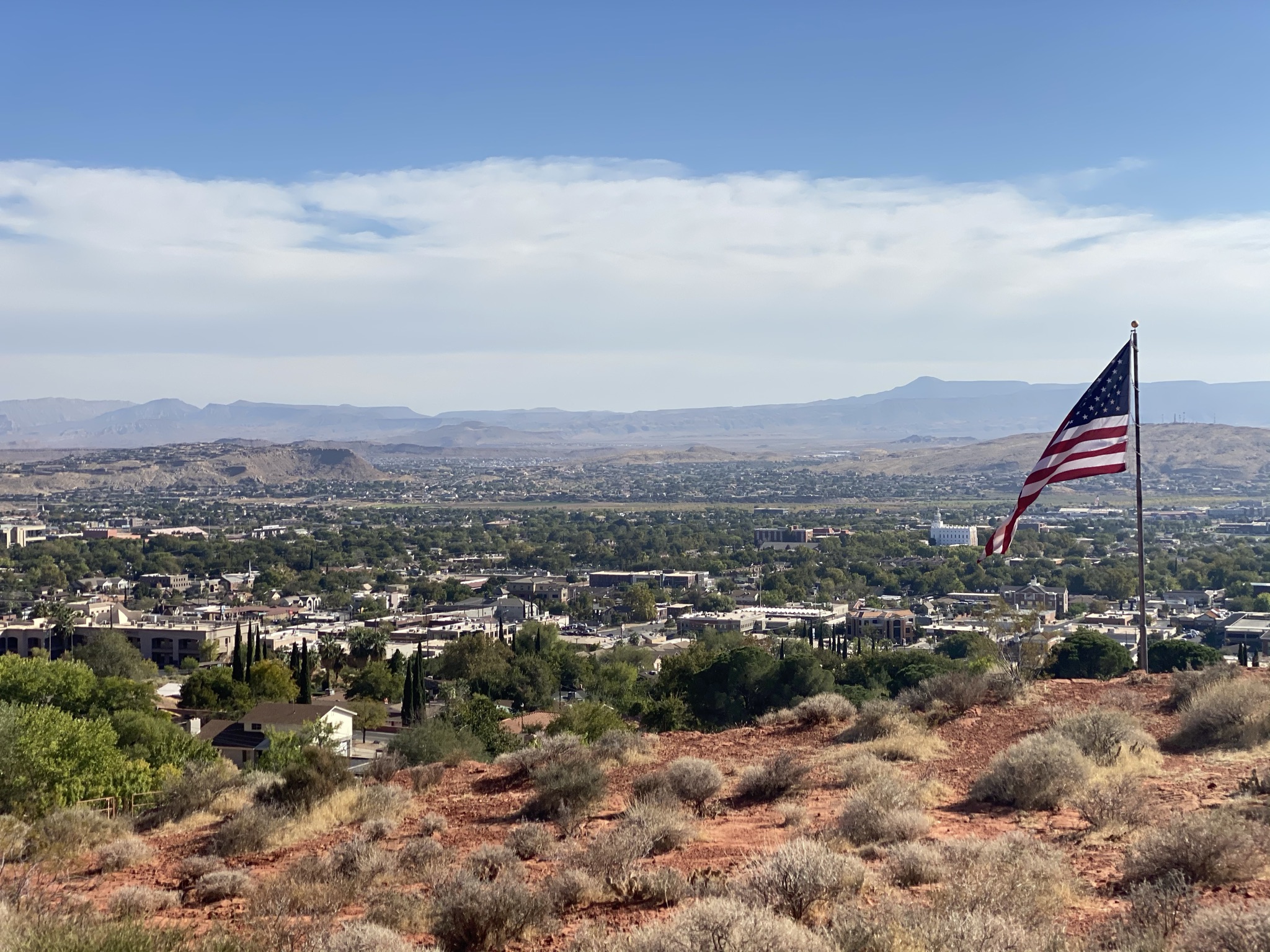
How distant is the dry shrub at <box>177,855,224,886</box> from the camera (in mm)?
12281

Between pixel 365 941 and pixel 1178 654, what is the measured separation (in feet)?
116

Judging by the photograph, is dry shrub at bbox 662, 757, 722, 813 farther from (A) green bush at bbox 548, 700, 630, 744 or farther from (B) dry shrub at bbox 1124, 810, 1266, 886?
(A) green bush at bbox 548, 700, 630, 744

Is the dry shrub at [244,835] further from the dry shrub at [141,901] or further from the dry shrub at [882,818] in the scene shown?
the dry shrub at [882,818]

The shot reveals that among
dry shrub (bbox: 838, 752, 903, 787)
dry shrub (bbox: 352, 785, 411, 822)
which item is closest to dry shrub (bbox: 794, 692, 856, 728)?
dry shrub (bbox: 838, 752, 903, 787)

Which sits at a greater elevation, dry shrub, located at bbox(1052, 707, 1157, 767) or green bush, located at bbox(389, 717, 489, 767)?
dry shrub, located at bbox(1052, 707, 1157, 767)

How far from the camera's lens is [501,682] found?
50.6m

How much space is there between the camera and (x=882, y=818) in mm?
11570

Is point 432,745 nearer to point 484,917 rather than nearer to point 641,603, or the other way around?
point 484,917

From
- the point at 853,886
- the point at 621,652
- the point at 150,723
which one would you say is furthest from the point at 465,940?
the point at 621,652

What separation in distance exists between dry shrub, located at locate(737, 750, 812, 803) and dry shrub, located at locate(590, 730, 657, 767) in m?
2.67

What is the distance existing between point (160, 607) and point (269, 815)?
263 feet

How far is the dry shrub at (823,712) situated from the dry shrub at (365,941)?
1201 cm

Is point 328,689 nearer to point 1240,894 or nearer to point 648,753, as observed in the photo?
point 648,753

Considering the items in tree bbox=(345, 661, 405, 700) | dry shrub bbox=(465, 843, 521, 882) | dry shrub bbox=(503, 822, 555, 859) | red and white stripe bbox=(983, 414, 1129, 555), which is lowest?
tree bbox=(345, 661, 405, 700)
